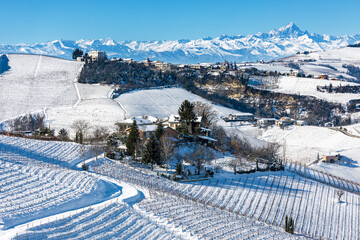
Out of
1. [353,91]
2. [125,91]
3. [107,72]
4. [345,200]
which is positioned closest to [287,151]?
[345,200]

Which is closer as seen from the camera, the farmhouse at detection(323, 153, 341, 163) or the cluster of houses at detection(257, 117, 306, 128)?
the farmhouse at detection(323, 153, 341, 163)

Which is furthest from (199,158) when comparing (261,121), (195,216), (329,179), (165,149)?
(261,121)

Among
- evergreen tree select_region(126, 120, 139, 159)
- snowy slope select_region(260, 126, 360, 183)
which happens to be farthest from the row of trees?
snowy slope select_region(260, 126, 360, 183)

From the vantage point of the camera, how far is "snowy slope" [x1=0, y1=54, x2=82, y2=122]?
81.7 meters

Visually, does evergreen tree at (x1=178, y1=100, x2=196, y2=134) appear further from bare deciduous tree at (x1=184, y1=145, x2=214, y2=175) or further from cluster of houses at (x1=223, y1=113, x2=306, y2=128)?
cluster of houses at (x1=223, y1=113, x2=306, y2=128)

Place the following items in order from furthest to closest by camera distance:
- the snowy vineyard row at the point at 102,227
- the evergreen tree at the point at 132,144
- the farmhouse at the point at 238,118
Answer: the farmhouse at the point at 238,118 → the evergreen tree at the point at 132,144 → the snowy vineyard row at the point at 102,227

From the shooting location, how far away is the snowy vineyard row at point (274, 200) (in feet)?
91.2

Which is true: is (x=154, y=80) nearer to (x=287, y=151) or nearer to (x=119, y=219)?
(x=287, y=151)

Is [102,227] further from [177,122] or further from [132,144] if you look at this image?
[177,122]

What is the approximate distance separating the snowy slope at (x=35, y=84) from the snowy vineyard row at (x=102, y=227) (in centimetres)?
6201

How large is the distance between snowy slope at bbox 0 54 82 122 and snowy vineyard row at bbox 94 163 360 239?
55.8 m

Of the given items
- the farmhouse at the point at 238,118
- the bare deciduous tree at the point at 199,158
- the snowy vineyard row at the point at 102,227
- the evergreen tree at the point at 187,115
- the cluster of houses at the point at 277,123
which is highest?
the evergreen tree at the point at 187,115

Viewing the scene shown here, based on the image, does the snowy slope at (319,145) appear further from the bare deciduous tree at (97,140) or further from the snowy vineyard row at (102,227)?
the snowy vineyard row at (102,227)

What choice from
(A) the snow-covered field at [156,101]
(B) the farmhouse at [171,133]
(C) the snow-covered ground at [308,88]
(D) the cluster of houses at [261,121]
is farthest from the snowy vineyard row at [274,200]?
(C) the snow-covered ground at [308,88]
